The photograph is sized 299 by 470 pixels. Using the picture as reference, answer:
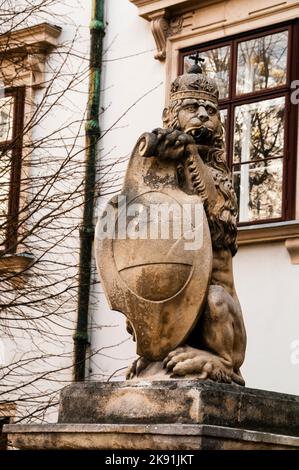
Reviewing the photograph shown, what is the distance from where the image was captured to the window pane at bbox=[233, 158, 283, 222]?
13.2 metres

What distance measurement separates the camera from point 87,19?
15.5 m

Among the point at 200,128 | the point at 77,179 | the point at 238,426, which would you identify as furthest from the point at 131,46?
the point at 238,426

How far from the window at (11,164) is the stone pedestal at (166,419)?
4387 mm

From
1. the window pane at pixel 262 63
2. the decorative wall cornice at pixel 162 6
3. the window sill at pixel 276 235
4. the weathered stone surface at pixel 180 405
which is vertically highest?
the decorative wall cornice at pixel 162 6

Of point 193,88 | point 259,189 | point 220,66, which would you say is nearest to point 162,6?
point 220,66

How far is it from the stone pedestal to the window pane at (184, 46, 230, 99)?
6.87 m

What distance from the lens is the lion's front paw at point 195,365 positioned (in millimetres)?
7086

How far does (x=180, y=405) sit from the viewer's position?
22.4ft

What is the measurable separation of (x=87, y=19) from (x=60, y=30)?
0.36 meters

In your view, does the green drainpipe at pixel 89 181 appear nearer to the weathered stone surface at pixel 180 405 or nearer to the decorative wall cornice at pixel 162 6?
the decorative wall cornice at pixel 162 6

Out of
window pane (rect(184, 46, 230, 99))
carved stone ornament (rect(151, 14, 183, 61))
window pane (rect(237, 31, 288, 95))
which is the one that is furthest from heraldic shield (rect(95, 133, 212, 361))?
carved stone ornament (rect(151, 14, 183, 61))

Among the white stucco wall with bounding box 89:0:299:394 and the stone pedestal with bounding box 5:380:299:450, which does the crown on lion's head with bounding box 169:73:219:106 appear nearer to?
the stone pedestal with bounding box 5:380:299:450

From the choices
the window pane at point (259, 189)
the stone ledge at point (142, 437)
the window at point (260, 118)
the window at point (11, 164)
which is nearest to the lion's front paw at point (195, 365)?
the stone ledge at point (142, 437)

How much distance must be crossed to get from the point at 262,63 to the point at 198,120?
6155mm
